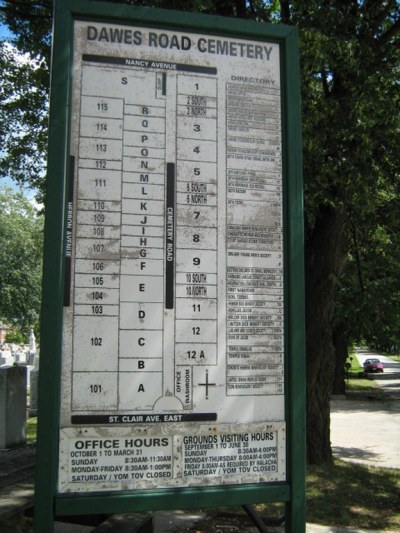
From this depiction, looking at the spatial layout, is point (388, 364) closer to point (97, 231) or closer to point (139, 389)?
point (139, 389)

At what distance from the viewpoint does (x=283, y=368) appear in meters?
2.83

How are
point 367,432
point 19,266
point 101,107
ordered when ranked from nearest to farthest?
1. point 101,107
2. point 367,432
3. point 19,266

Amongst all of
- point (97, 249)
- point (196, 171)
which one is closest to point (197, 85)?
point (196, 171)

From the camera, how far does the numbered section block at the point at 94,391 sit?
2.56 meters

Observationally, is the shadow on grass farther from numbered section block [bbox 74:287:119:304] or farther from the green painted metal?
numbered section block [bbox 74:287:119:304]

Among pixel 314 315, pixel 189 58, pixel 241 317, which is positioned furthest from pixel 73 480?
pixel 314 315

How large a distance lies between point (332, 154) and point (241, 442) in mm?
5439

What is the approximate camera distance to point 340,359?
2656cm

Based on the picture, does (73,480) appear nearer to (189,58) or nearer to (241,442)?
(241,442)

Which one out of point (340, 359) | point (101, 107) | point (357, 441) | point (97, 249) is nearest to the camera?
point (97, 249)

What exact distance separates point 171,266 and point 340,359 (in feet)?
82.4

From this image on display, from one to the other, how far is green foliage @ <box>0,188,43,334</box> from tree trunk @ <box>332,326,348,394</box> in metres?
28.1

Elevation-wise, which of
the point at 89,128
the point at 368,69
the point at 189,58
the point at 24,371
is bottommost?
the point at 24,371

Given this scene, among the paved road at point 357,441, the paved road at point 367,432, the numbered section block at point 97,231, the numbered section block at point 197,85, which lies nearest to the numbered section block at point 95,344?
the numbered section block at point 97,231
